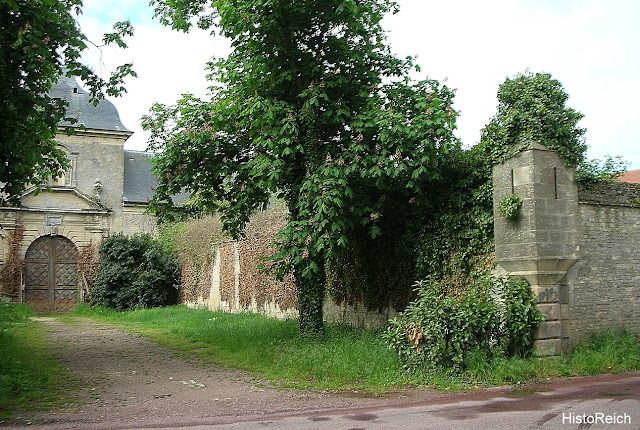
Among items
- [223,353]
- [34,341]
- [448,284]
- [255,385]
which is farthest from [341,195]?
[34,341]

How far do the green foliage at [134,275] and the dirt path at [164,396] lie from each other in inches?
462

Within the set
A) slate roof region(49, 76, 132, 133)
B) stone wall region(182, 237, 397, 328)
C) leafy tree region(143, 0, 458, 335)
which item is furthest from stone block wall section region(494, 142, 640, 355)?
slate roof region(49, 76, 132, 133)

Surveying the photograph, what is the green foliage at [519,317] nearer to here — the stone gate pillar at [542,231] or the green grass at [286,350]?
the stone gate pillar at [542,231]

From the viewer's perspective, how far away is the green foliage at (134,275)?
76.0 feet

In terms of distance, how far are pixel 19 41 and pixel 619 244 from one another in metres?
10.6

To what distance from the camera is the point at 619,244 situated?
34.5ft

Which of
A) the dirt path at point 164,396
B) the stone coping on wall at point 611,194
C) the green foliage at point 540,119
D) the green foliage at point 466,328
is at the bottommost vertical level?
the dirt path at point 164,396

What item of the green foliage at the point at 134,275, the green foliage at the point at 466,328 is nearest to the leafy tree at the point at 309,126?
the green foliage at the point at 466,328

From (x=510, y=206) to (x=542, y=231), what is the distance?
0.64 meters

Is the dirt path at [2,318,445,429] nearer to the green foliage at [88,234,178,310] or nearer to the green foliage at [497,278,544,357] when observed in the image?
the green foliage at [497,278,544,357]

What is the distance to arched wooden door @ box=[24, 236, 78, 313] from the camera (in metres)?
24.4

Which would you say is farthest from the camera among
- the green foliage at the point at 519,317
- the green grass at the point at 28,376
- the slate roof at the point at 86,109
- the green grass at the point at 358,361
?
the slate roof at the point at 86,109

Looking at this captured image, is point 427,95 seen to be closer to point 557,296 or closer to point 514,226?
point 514,226

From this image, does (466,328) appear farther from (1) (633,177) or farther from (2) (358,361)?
(1) (633,177)
